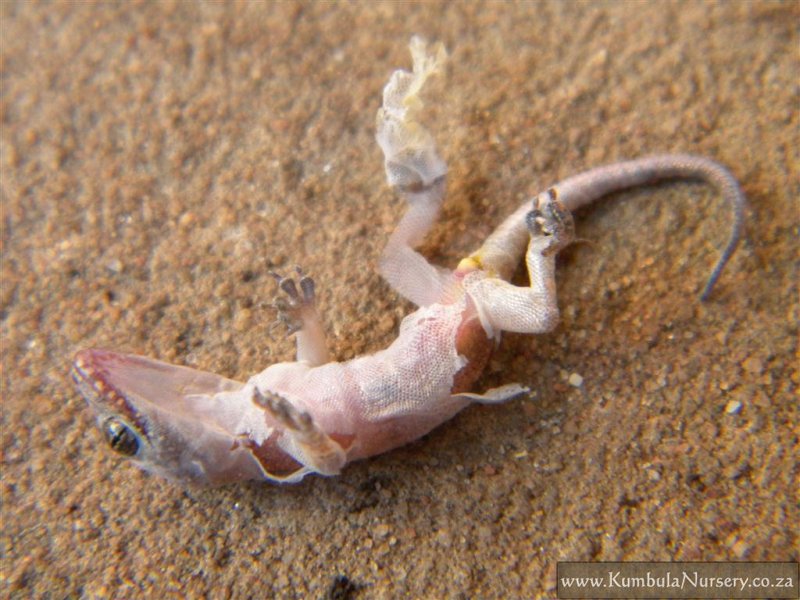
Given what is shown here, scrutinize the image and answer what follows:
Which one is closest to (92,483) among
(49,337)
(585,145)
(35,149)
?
(49,337)

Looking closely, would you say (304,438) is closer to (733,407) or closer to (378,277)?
(378,277)

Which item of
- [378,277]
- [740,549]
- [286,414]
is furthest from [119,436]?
[740,549]

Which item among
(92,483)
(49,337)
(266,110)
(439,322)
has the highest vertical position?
(266,110)

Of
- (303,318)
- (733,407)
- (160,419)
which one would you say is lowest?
(733,407)

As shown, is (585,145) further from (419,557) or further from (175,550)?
(175,550)

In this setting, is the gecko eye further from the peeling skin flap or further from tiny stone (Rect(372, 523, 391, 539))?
the peeling skin flap

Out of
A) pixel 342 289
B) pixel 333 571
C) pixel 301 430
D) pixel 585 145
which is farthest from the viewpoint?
pixel 585 145
